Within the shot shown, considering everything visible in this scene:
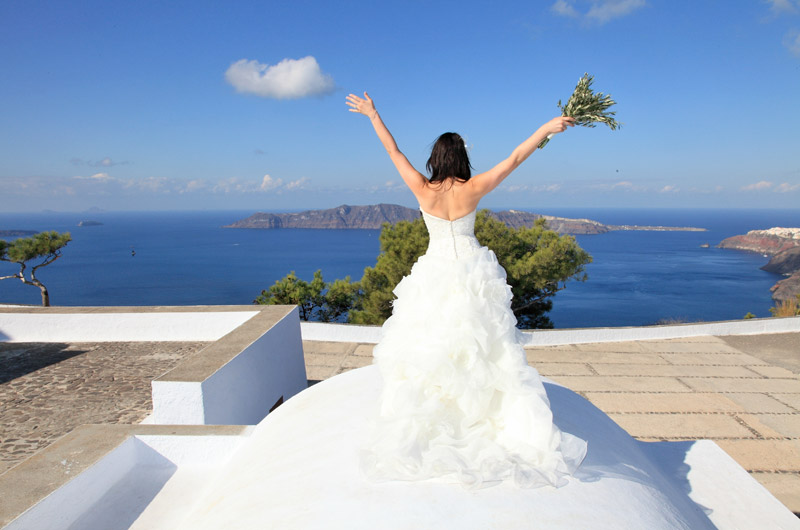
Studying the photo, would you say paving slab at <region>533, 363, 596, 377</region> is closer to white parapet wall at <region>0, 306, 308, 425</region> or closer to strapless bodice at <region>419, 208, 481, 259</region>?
white parapet wall at <region>0, 306, 308, 425</region>

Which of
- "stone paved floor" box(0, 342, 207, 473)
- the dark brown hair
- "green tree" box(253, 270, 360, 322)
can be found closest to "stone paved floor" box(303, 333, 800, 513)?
"stone paved floor" box(0, 342, 207, 473)

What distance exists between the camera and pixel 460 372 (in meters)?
1.92

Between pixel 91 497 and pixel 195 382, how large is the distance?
0.96 metres

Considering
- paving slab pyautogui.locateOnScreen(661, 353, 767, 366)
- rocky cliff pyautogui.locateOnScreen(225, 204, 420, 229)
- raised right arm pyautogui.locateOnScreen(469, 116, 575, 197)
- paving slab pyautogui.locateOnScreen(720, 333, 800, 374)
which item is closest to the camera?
raised right arm pyautogui.locateOnScreen(469, 116, 575, 197)

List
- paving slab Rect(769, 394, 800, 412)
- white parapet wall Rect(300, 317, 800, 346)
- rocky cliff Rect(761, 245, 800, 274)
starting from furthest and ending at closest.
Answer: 1. rocky cliff Rect(761, 245, 800, 274)
2. white parapet wall Rect(300, 317, 800, 346)
3. paving slab Rect(769, 394, 800, 412)

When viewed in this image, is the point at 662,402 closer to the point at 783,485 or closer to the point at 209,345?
the point at 783,485

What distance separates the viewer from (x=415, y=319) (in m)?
2.07

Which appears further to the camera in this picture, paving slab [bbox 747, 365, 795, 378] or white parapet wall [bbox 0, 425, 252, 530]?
paving slab [bbox 747, 365, 795, 378]

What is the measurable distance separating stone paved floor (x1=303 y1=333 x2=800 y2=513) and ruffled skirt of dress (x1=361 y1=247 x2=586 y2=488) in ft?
11.5

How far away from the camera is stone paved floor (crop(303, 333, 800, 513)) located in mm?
4875

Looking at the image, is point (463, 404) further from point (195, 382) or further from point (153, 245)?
point (153, 245)

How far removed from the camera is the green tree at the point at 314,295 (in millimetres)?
14281

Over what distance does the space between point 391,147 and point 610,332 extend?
7.34 m

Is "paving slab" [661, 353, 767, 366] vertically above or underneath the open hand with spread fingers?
underneath
